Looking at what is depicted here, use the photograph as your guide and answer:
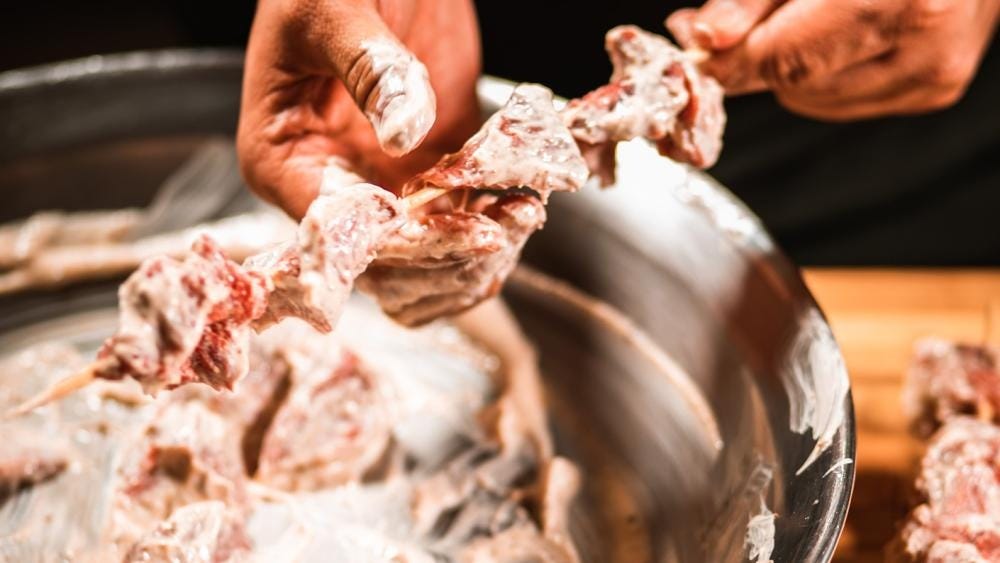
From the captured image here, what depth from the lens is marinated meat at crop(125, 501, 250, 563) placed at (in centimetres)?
94

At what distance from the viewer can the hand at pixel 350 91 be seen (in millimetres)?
834

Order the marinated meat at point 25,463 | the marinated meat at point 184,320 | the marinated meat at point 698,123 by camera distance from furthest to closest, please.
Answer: the marinated meat at point 25,463 → the marinated meat at point 698,123 → the marinated meat at point 184,320

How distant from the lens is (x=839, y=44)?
3.69 ft

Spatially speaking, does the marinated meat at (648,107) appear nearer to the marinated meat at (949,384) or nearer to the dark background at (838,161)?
the marinated meat at (949,384)

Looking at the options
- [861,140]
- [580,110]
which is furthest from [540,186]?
Answer: [861,140]

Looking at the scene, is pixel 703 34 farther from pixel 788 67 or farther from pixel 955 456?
pixel 955 456

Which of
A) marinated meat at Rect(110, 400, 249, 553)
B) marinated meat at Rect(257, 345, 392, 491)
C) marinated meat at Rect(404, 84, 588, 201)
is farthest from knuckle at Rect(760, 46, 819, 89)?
marinated meat at Rect(110, 400, 249, 553)

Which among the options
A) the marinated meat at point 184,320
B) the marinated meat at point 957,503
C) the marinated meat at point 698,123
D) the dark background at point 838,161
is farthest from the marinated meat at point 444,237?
the dark background at point 838,161

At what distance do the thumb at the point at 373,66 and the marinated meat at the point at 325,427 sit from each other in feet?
1.39

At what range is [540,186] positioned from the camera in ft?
2.93

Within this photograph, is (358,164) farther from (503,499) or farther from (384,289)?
(503,499)

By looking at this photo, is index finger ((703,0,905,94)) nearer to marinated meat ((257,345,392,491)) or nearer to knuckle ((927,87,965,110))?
knuckle ((927,87,965,110))

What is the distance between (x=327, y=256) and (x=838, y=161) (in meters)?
1.36

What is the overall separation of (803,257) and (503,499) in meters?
0.94
